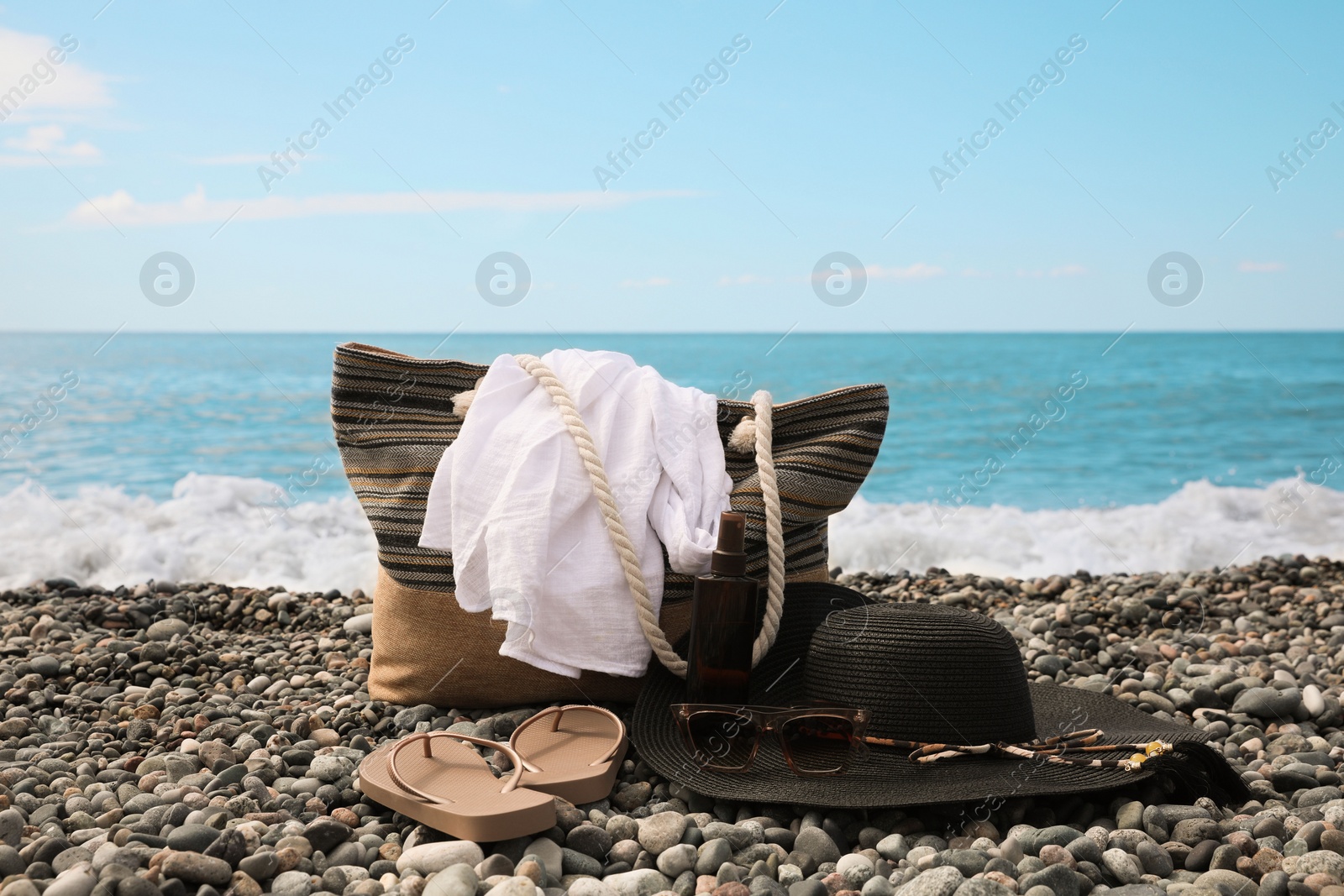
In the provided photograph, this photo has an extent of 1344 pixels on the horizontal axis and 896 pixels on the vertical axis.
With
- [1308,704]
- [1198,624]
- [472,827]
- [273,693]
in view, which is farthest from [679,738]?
[1198,624]

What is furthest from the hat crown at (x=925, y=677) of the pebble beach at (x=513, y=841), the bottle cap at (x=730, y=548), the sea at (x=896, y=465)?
the sea at (x=896, y=465)

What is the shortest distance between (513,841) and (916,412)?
44.6ft

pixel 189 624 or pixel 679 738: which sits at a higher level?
pixel 679 738

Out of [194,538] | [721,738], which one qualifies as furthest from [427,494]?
[194,538]

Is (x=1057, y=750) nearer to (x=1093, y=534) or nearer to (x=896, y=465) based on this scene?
(x=1093, y=534)

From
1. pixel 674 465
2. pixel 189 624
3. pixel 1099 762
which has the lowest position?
pixel 189 624

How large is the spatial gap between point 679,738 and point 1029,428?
1272cm

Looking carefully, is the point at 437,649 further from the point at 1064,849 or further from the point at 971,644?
the point at 1064,849

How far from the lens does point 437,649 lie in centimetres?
296

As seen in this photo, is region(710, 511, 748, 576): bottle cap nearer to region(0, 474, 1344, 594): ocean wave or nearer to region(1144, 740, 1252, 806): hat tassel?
region(1144, 740, 1252, 806): hat tassel

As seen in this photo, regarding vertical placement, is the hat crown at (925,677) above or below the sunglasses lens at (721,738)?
above

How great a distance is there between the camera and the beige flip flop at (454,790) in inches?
78.7

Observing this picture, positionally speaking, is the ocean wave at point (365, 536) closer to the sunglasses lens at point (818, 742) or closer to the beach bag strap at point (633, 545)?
the beach bag strap at point (633, 545)

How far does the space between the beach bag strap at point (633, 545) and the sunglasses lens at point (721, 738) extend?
0.83ft
